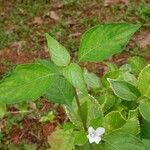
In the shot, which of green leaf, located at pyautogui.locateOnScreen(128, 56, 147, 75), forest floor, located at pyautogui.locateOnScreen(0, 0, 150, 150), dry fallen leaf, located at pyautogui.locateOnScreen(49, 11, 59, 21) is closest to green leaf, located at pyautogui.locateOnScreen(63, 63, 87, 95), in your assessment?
green leaf, located at pyautogui.locateOnScreen(128, 56, 147, 75)

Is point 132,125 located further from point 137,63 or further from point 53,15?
point 53,15

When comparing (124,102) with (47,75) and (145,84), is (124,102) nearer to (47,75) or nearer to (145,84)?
(145,84)

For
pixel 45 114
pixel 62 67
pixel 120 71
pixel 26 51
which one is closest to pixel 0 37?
pixel 26 51

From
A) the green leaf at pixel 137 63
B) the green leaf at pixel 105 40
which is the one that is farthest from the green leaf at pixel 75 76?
the green leaf at pixel 137 63

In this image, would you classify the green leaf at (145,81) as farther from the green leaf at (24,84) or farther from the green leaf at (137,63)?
the green leaf at (24,84)

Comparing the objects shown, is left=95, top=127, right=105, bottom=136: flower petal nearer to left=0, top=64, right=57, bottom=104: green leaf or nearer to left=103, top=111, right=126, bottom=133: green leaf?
left=103, top=111, right=126, bottom=133: green leaf

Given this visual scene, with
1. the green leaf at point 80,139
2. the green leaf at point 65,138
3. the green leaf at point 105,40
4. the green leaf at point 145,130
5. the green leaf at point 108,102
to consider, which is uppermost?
the green leaf at point 105,40
